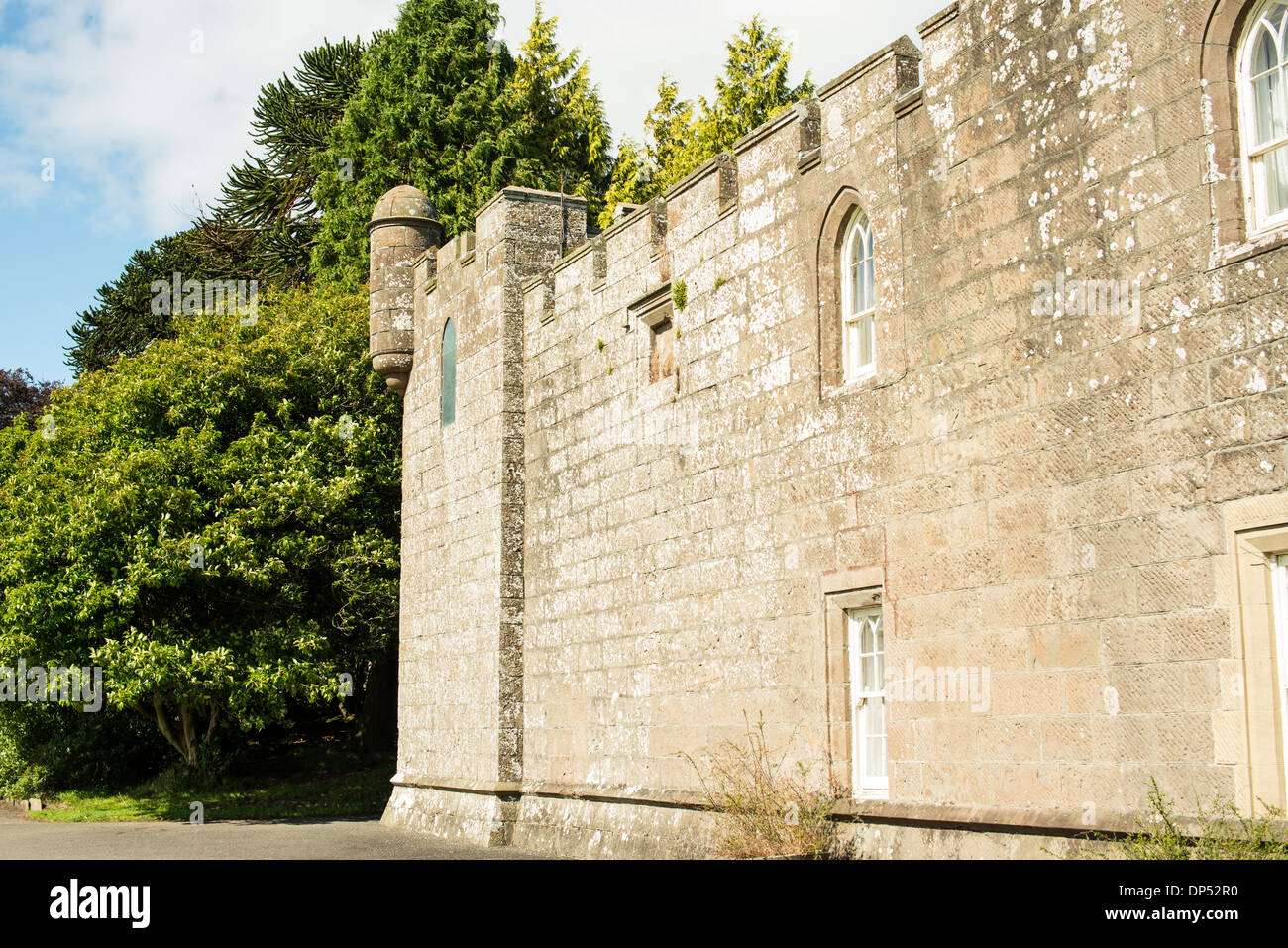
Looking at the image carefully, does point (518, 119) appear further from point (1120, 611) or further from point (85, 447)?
point (1120, 611)

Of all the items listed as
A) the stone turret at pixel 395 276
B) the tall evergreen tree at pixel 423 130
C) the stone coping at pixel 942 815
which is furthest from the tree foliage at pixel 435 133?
the stone coping at pixel 942 815

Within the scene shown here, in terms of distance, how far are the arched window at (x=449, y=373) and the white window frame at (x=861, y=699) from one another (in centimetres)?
800

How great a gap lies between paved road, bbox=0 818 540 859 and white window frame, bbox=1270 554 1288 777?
805 centimetres

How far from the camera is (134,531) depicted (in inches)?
784

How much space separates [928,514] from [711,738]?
3.22 m

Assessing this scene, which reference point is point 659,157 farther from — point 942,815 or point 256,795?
point 942,815

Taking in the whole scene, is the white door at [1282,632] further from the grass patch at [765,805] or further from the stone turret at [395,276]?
the stone turret at [395,276]

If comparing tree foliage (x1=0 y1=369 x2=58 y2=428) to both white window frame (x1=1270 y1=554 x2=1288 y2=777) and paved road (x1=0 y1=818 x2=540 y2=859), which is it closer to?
paved road (x1=0 y1=818 x2=540 y2=859)

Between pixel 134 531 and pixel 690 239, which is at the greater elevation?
pixel 690 239

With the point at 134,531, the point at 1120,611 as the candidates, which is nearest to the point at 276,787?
the point at 134,531

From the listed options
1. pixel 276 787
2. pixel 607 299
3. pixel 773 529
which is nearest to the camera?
pixel 773 529

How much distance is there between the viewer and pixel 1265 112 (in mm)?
6867

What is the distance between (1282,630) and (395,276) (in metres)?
13.9

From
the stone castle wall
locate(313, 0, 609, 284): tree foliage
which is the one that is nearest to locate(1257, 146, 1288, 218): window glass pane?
the stone castle wall
